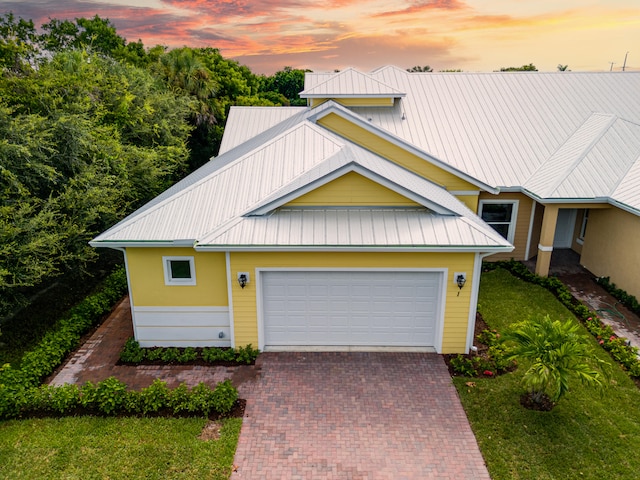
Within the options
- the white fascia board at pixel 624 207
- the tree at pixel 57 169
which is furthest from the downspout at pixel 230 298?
the white fascia board at pixel 624 207

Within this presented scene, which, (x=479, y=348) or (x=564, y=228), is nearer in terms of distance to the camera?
(x=479, y=348)

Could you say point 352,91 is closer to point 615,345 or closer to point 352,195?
point 352,195

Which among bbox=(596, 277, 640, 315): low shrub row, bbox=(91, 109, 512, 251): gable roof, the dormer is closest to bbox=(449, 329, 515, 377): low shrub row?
bbox=(91, 109, 512, 251): gable roof

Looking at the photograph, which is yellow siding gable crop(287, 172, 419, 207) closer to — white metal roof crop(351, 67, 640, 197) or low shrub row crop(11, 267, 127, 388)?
white metal roof crop(351, 67, 640, 197)

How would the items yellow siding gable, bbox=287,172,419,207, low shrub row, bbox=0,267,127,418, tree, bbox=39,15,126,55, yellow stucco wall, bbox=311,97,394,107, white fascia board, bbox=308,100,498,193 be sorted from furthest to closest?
tree, bbox=39,15,126,55 → yellow stucco wall, bbox=311,97,394,107 → white fascia board, bbox=308,100,498,193 → yellow siding gable, bbox=287,172,419,207 → low shrub row, bbox=0,267,127,418

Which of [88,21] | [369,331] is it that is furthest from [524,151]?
[88,21]

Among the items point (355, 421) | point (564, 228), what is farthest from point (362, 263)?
point (564, 228)
